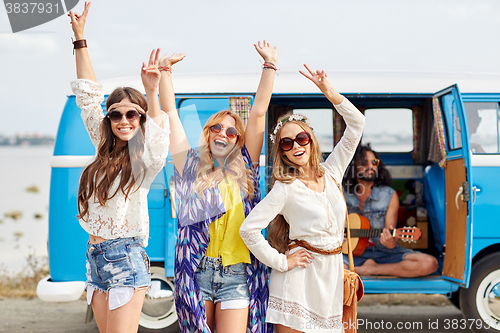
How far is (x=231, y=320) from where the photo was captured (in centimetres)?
206

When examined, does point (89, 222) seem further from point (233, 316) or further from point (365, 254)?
point (365, 254)

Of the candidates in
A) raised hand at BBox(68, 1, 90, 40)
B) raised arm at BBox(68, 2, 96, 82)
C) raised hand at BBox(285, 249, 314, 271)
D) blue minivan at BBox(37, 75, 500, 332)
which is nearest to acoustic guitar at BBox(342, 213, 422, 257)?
blue minivan at BBox(37, 75, 500, 332)

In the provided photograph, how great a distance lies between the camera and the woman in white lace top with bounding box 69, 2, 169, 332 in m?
2.00

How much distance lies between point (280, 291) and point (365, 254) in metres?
2.69

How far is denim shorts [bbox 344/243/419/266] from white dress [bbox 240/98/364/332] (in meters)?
2.33

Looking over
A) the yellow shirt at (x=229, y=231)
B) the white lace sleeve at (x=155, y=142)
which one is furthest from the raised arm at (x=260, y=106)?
the white lace sleeve at (x=155, y=142)

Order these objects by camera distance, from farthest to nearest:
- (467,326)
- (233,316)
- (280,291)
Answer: (467,326), (280,291), (233,316)

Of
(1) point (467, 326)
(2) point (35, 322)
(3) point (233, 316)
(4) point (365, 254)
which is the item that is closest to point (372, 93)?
(4) point (365, 254)

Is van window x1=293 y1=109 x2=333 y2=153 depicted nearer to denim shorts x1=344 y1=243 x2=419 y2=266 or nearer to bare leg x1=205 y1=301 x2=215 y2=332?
denim shorts x1=344 y1=243 x2=419 y2=266

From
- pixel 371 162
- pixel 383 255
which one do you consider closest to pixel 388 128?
pixel 371 162

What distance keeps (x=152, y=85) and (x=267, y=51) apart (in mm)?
644

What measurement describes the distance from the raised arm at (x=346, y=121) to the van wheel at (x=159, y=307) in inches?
90.4

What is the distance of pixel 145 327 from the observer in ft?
13.5

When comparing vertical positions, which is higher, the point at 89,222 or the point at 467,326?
the point at 89,222
